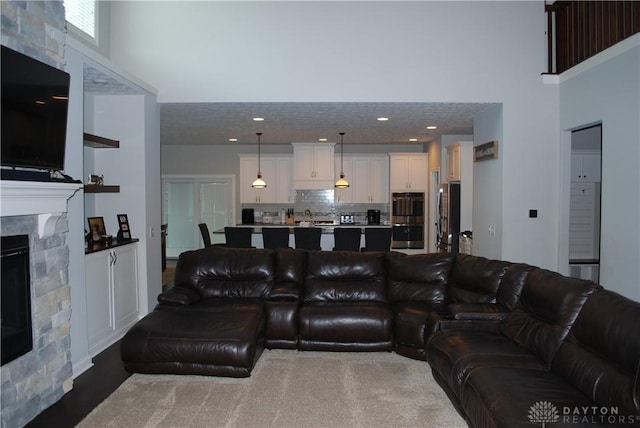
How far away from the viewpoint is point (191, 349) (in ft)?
11.8

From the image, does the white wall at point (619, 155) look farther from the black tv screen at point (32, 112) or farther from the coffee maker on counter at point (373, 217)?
the coffee maker on counter at point (373, 217)

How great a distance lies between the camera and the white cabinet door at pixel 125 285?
188 inches

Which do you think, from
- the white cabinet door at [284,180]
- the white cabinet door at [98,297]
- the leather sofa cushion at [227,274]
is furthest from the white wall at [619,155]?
the white cabinet door at [284,180]

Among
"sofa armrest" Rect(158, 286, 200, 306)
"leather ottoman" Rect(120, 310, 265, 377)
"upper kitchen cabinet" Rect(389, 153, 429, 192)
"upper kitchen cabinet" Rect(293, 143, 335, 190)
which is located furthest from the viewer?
"upper kitchen cabinet" Rect(293, 143, 335, 190)

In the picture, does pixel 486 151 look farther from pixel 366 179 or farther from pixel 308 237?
pixel 366 179

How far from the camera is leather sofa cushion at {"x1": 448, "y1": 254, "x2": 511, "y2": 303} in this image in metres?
4.11

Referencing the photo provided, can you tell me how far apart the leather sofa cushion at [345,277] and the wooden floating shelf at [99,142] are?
2497mm

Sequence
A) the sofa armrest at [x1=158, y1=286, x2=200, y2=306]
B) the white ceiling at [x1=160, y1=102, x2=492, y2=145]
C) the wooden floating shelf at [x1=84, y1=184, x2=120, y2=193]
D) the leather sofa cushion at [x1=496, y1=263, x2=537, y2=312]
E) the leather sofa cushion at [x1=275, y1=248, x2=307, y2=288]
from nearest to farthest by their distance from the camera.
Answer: the leather sofa cushion at [x1=496, y1=263, x2=537, y2=312] → the sofa armrest at [x1=158, y1=286, x2=200, y2=306] → the wooden floating shelf at [x1=84, y1=184, x2=120, y2=193] → the leather sofa cushion at [x1=275, y1=248, x2=307, y2=288] → the white ceiling at [x1=160, y1=102, x2=492, y2=145]

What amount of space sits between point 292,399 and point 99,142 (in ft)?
10.7

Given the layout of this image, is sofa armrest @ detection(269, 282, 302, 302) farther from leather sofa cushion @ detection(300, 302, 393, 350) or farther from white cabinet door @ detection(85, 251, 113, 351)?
white cabinet door @ detection(85, 251, 113, 351)

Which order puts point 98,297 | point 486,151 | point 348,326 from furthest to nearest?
point 486,151 → point 98,297 → point 348,326

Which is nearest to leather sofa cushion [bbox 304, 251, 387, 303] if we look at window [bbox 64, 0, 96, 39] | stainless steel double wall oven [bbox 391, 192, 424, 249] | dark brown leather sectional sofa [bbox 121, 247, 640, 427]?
dark brown leather sectional sofa [bbox 121, 247, 640, 427]

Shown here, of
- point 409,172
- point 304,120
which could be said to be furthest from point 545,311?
point 409,172

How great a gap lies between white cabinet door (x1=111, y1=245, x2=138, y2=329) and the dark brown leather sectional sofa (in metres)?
0.61
